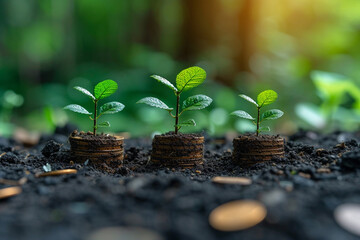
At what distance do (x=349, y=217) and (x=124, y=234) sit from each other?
2.03ft

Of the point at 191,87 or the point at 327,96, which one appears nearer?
the point at 191,87

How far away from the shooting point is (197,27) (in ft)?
21.5

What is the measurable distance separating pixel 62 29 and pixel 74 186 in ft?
32.1

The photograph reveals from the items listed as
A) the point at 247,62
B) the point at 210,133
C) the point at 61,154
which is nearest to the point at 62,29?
the point at 247,62

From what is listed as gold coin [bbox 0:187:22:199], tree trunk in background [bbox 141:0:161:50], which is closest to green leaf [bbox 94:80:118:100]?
gold coin [bbox 0:187:22:199]

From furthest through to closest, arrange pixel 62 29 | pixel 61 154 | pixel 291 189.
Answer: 1. pixel 62 29
2. pixel 61 154
3. pixel 291 189

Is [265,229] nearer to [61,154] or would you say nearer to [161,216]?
[161,216]

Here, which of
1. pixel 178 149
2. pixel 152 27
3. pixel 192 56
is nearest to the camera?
pixel 178 149

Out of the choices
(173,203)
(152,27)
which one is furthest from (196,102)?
(152,27)

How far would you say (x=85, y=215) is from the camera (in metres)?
1.04

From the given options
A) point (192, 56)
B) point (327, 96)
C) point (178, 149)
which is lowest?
point (178, 149)

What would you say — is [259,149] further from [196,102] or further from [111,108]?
[111,108]

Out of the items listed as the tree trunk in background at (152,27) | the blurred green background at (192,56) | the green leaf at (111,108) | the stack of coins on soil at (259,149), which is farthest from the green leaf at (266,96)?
the tree trunk in background at (152,27)

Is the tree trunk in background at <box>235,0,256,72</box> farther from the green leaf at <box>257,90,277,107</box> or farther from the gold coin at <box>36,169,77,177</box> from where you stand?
the gold coin at <box>36,169,77,177</box>
